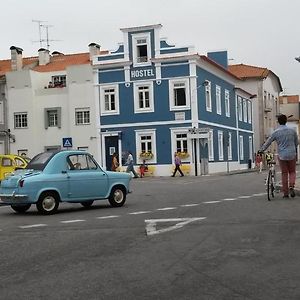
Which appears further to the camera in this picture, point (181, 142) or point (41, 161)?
point (181, 142)

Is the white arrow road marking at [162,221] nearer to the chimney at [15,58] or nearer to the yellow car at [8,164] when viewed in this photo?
the yellow car at [8,164]

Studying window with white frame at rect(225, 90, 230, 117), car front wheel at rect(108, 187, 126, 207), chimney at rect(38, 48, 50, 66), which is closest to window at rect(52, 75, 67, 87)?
chimney at rect(38, 48, 50, 66)

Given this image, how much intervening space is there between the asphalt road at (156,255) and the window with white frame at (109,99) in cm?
3235

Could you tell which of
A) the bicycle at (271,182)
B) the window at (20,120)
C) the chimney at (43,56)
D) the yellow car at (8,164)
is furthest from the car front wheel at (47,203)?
the chimney at (43,56)

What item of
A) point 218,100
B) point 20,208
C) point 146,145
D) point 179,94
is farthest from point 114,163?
point 20,208

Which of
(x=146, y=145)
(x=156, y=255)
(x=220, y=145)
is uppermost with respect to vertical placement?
(x=146, y=145)

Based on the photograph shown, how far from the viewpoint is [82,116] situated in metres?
47.2

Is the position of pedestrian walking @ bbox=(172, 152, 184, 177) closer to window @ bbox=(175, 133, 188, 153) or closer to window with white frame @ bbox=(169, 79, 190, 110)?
window @ bbox=(175, 133, 188, 153)

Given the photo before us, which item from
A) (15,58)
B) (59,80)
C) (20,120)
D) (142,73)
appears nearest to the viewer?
(142,73)

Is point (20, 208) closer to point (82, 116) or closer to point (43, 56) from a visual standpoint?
point (82, 116)

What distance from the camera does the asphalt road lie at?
6305 mm

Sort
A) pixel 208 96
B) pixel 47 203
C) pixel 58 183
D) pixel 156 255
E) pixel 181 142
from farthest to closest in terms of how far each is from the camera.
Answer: pixel 208 96 < pixel 181 142 < pixel 58 183 < pixel 47 203 < pixel 156 255

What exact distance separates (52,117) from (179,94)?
1103 cm

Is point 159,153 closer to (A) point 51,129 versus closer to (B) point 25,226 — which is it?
(A) point 51,129
